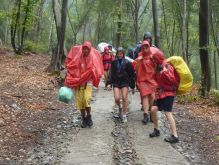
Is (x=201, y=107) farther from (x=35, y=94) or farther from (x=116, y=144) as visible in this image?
(x=116, y=144)

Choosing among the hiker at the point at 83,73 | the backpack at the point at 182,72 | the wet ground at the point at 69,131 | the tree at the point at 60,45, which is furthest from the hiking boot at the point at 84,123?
the tree at the point at 60,45

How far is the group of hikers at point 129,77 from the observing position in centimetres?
920

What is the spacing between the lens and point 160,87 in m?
9.24

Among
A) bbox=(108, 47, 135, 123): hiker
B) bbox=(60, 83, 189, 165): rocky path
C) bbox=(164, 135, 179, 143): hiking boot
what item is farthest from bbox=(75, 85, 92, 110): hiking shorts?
bbox=(164, 135, 179, 143): hiking boot

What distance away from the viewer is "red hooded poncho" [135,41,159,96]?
1036 centimetres

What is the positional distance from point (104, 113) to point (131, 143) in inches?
118

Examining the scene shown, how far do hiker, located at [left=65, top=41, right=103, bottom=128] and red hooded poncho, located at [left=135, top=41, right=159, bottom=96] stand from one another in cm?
101

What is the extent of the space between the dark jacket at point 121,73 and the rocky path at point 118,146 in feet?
3.03

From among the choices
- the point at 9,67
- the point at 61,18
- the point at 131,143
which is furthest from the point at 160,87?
the point at 9,67

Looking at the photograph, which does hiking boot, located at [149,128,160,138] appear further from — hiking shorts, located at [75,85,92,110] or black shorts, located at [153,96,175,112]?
hiking shorts, located at [75,85,92,110]

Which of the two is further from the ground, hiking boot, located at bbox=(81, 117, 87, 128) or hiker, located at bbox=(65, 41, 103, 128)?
hiker, located at bbox=(65, 41, 103, 128)

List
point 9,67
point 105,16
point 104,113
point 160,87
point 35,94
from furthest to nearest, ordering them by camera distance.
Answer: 1. point 105,16
2. point 9,67
3. point 35,94
4. point 104,113
5. point 160,87

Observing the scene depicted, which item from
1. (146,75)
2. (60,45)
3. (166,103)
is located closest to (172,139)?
(166,103)

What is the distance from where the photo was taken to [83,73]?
995cm
